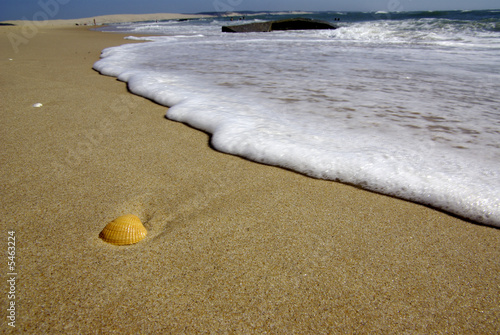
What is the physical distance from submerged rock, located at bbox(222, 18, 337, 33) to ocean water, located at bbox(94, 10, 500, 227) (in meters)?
9.52

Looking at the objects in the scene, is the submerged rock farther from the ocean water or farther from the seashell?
the seashell

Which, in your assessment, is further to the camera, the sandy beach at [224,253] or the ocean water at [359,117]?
the ocean water at [359,117]

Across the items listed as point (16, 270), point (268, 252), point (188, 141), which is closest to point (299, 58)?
point (188, 141)

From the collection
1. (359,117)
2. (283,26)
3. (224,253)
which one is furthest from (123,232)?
(283,26)

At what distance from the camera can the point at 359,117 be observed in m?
2.53

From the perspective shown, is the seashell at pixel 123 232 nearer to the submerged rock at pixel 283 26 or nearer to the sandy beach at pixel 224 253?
the sandy beach at pixel 224 253

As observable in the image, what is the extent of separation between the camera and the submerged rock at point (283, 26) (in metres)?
13.6

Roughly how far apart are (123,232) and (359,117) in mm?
1951

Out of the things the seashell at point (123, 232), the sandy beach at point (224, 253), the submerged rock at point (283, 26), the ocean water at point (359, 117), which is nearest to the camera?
the sandy beach at point (224, 253)

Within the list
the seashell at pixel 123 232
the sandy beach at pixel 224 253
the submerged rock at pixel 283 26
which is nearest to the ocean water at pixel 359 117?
the sandy beach at pixel 224 253

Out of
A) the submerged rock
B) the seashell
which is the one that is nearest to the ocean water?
the seashell

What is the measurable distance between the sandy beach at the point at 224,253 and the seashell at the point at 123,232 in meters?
0.03

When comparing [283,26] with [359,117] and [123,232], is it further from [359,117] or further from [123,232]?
[123,232]

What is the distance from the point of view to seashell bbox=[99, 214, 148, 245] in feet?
4.16
